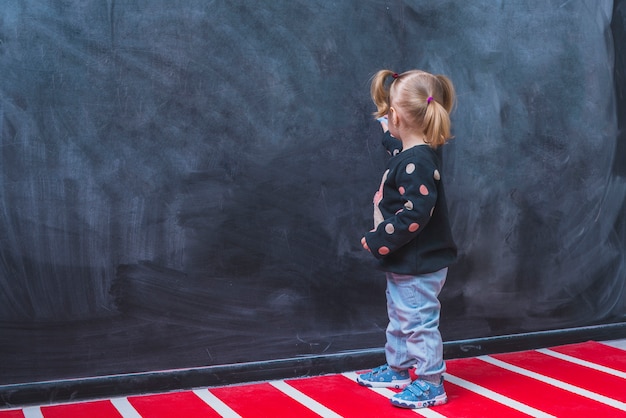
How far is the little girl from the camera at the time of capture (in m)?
2.29

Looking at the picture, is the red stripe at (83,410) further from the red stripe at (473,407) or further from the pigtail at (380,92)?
the pigtail at (380,92)

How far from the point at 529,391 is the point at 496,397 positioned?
0.43ft

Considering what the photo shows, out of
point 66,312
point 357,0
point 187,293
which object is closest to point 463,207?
point 357,0

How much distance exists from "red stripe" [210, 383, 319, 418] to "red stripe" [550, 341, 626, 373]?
3.71ft

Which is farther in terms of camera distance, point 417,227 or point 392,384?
point 392,384

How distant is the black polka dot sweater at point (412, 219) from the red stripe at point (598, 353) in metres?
0.79

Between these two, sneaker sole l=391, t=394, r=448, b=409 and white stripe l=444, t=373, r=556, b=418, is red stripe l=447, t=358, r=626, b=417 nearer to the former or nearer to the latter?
white stripe l=444, t=373, r=556, b=418

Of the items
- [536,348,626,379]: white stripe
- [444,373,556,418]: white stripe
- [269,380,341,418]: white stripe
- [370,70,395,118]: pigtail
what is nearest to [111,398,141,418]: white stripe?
[269,380,341,418]: white stripe

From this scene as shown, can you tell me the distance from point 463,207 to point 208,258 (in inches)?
37.7

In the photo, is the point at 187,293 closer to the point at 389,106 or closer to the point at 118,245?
the point at 118,245

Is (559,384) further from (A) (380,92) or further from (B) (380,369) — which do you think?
(A) (380,92)

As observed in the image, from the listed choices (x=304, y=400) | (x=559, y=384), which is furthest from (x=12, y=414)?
(x=559, y=384)

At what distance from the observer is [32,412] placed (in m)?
2.29

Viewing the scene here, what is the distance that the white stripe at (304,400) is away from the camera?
2.26 m
